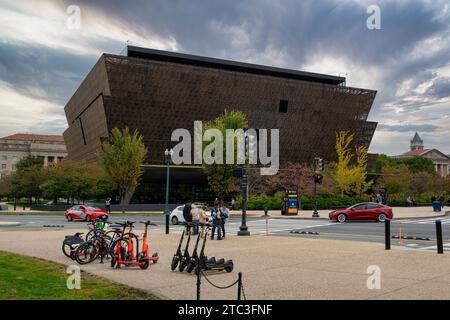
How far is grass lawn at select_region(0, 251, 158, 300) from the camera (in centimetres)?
818

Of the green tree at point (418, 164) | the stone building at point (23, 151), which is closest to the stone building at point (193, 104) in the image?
the green tree at point (418, 164)

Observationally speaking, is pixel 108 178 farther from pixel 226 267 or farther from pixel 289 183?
pixel 226 267

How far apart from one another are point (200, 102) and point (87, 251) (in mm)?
58492

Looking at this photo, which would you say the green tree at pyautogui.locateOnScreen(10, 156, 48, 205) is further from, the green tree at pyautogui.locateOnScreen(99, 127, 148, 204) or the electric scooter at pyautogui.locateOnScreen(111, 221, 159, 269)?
the electric scooter at pyautogui.locateOnScreen(111, 221, 159, 269)

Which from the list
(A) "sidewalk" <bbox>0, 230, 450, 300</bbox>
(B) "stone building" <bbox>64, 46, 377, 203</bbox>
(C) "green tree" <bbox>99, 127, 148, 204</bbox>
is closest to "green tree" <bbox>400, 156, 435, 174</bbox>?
(B) "stone building" <bbox>64, 46, 377, 203</bbox>

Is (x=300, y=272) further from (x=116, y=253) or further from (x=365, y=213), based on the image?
(x=365, y=213)

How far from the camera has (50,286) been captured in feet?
29.7

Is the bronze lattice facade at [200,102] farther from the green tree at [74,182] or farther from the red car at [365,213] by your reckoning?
the red car at [365,213]

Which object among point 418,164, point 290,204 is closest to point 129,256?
point 290,204

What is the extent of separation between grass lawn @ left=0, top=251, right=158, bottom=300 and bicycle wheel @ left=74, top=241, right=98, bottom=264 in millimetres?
766

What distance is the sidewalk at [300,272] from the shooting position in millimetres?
8484

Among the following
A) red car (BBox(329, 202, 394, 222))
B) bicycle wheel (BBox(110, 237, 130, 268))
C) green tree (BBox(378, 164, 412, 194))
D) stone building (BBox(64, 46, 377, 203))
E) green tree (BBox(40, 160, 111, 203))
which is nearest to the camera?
bicycle wheel (BBox(110, 237, 130, 268))

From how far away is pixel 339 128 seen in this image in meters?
81.9
